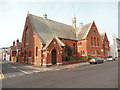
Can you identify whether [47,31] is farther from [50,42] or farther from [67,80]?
[67,80]

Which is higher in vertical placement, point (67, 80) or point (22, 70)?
point (67, 80)

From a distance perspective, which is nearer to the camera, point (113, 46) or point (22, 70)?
point (22, 70)

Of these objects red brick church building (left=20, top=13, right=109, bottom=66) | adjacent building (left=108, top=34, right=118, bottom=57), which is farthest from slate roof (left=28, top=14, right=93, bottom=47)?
adjacent building (left=108, top=34, right=118, bottom=57)

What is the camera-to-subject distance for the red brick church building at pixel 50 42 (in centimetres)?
2331

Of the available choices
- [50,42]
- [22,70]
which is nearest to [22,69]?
[22,70]

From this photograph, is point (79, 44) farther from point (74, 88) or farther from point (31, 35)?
point (74, 88)

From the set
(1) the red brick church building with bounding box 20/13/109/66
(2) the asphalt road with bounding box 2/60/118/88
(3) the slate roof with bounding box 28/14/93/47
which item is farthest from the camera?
(3) the slate roof with bounding box 28/14/93/47

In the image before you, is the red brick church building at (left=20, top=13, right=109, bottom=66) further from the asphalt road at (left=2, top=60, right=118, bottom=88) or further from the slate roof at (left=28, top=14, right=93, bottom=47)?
the asphalt road at (left=2, top=60, right=118, bottom=88)

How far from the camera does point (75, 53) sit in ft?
117

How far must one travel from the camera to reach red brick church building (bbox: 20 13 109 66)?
23.3 meters

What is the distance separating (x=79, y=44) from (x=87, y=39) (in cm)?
321

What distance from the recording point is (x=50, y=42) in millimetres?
22750

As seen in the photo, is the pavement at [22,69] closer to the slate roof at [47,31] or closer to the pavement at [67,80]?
the pavement at [67,80]

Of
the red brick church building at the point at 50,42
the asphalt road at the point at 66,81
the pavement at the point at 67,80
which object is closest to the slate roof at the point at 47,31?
the red brick church building at the point at 50,42
